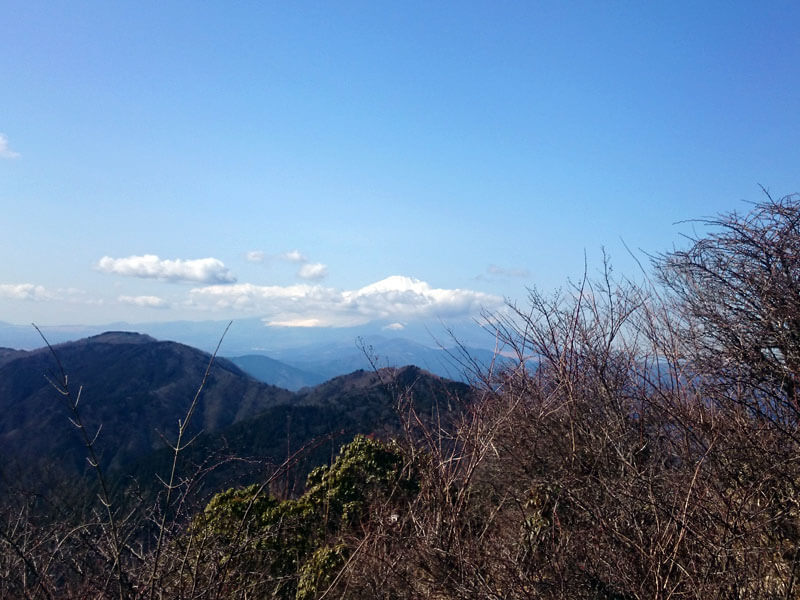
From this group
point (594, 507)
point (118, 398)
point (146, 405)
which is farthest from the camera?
point (118, 398)

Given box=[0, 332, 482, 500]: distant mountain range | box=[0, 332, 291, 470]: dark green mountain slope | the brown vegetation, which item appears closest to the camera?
the brown vegetation

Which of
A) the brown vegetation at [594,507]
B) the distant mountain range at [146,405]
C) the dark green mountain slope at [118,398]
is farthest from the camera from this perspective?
the dark green mountain slope at [118,398]

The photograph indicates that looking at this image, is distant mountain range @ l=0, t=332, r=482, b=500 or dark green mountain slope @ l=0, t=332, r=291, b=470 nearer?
distant mountain range @ l=0, t=332, r=482, b=500

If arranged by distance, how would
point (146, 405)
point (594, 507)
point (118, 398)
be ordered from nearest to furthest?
point (594, 507)
point (146, 405)
point (118, 398)

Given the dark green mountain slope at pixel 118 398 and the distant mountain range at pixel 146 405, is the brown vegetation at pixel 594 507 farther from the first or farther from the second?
the dark green mountain slope at pixel 118 398

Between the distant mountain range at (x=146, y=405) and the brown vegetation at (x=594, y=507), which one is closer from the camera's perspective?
the brown vegetation at (x=594, y=507)

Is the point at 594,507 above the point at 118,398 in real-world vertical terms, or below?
above

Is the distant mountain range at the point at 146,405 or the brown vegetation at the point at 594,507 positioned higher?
the brown vegetation at the point at 594,507

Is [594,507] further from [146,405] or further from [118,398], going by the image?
[118,398]

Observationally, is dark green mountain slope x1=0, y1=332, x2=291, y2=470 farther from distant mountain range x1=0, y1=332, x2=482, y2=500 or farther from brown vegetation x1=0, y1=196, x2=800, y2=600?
brown vegetation x1=0, y1=196, x2=800, y2=600

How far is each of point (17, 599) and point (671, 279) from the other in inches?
292

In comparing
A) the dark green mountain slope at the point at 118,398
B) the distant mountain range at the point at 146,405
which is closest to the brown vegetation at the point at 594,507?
the distant mountain range at the point at 146,405

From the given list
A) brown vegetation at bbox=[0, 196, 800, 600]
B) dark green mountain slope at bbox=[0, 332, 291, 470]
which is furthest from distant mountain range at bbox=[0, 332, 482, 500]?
brown vegetation at bbox=[0, 196, 800, 600]

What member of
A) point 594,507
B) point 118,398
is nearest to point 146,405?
point 118,398
